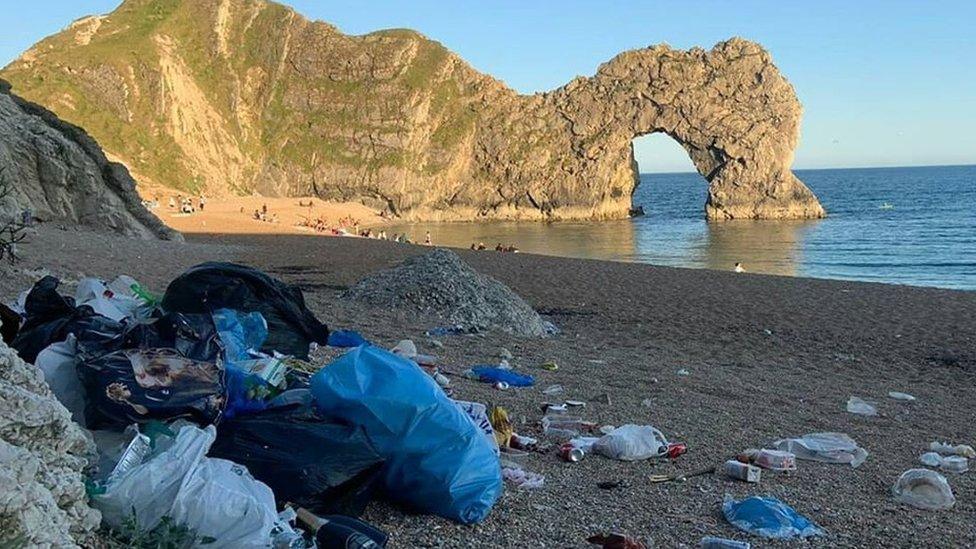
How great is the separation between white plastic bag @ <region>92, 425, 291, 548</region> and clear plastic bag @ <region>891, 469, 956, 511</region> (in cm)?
394

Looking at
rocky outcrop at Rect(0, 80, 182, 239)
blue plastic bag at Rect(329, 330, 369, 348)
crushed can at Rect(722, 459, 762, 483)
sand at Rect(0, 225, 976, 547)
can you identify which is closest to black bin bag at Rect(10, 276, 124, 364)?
sand at Rect(0, 225, 976, 547)

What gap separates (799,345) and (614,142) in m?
67.5

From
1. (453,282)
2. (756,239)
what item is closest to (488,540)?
(453,282)

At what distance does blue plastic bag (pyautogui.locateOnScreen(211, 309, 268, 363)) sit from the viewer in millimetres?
5230

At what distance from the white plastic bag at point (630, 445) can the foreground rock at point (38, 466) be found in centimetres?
336

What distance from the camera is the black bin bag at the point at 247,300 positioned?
6473 mm

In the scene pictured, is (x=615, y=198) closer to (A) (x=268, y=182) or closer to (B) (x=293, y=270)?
(A) (x=268, y=182)

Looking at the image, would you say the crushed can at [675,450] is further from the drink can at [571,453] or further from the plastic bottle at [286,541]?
the plastic bottle at [286,541]

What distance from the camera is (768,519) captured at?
15.1ft

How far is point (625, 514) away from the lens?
15.3 feet

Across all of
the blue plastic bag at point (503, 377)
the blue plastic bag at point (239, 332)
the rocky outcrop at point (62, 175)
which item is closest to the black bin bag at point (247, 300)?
the blue plastic bag at point (239, 332)

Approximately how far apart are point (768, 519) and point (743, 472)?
85cm

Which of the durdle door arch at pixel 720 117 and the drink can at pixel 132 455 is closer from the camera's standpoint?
the drink can at pixel 132 455

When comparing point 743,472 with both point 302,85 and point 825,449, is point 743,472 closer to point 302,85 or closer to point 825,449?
point 825,449
